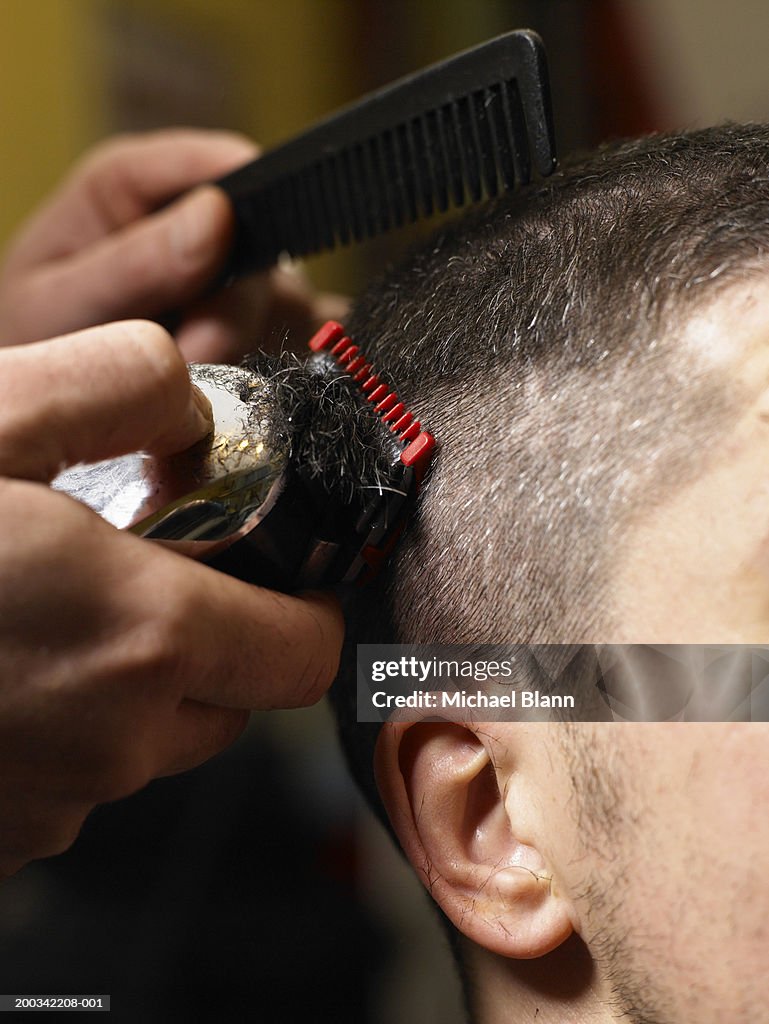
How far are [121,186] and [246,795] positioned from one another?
2.47 feet

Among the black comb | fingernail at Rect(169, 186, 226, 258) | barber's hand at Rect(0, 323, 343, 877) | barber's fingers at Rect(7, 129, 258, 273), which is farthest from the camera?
barber's fingers at Rect(7, 129, 258, 273)

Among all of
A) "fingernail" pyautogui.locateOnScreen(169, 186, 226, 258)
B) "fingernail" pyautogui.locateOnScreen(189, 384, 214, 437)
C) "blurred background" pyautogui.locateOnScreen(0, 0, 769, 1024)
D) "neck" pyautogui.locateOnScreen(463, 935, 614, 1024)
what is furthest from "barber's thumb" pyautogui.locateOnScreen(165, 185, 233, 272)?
"neck" pyautogui.locateOnScreen(463, 935, 614, 1024)

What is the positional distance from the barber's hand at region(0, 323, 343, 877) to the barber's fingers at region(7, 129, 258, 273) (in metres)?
0.70

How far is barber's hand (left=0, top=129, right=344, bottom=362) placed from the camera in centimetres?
97

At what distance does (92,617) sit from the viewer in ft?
1.47

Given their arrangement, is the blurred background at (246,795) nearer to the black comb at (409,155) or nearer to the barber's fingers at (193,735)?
the black comb at (409,155)

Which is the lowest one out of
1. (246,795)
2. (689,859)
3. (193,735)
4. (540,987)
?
(246,795)

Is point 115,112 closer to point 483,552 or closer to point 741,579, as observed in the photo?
point 483,552

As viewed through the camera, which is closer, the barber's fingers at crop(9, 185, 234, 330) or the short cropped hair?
the short cropped hair

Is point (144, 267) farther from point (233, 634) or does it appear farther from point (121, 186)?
point (233, 634)

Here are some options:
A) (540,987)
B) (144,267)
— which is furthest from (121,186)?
(540,987)

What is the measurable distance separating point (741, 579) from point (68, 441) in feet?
1.22

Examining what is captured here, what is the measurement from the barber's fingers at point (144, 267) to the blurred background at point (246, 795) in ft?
0.63
